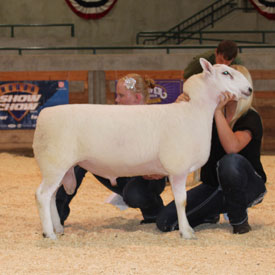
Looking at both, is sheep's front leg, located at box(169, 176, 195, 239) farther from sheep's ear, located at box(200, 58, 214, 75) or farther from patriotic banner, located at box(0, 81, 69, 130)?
patriotic banner, located at box(0, 81, 69, 130)

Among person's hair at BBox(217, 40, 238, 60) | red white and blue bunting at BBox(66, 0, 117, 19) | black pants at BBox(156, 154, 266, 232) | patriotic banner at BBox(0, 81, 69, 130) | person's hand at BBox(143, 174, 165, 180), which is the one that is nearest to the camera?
black pants at BBox(156, 154, 266, 232)

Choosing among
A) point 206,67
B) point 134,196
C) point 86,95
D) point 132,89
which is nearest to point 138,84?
point 132,89

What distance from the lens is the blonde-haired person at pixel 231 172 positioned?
10.4 feet

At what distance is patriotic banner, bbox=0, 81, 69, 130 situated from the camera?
7691mm

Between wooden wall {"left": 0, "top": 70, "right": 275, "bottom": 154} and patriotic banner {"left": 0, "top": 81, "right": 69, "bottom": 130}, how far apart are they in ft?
0.35

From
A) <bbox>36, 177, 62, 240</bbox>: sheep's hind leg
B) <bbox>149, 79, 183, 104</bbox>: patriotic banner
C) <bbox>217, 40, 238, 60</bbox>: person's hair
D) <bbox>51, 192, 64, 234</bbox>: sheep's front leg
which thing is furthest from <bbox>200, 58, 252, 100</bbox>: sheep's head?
<bbox>149, 79, 183, 104</bbox>: patriotic banner

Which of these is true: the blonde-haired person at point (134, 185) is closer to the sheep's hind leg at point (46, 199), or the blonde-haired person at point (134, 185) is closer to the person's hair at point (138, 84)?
the person's hair at point (138, 84)

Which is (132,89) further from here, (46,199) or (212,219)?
(212,219)

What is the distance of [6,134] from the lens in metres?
7.78

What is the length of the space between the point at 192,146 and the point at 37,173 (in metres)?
3.53

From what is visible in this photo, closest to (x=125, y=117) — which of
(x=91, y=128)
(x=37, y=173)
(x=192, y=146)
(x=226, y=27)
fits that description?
(x=91, y=128)

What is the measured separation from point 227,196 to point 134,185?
0.69 m

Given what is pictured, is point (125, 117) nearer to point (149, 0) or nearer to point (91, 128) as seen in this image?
point (91, 128)

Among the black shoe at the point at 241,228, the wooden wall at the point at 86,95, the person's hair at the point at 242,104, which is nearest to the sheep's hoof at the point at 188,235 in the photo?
the black shoe at the point at 241,228
